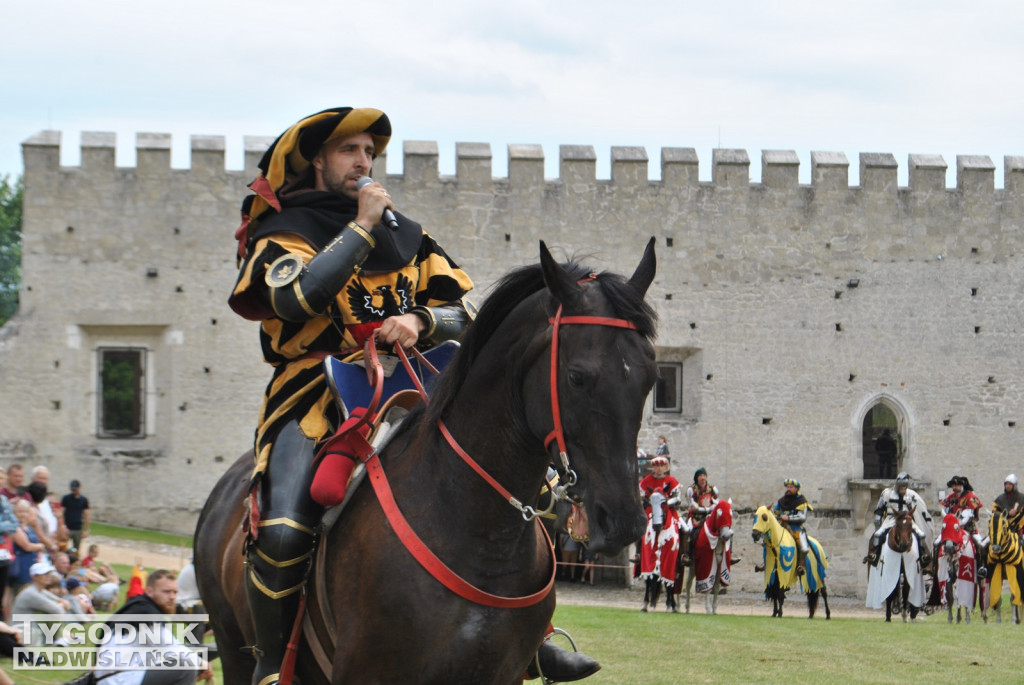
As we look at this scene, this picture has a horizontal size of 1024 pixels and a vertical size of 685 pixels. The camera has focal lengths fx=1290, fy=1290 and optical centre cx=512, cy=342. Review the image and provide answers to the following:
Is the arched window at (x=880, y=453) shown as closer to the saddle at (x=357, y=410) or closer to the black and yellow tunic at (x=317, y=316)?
the black and yellow tunic at (x=317, y=316)

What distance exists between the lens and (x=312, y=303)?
4.20 metres

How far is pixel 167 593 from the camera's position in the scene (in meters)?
7.52

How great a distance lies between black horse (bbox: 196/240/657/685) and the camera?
3.47 metres

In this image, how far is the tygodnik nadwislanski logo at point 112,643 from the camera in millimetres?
7051

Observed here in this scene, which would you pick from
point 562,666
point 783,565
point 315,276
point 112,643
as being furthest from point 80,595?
point 783,565

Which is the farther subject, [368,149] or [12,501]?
[12,501]

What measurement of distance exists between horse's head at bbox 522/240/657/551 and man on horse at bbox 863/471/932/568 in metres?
14.7

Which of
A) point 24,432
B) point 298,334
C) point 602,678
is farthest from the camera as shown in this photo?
point 24,432

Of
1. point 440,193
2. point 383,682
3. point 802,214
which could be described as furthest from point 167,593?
point 802,214

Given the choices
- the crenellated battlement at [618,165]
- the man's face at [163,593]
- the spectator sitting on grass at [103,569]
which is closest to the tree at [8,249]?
the crenellated battlement at [618,165]

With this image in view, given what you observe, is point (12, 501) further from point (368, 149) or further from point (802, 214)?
point (802, 214)

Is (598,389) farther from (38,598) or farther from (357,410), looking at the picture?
(38,598)

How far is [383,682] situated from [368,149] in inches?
81.9

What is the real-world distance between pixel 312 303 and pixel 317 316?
0.38 m
